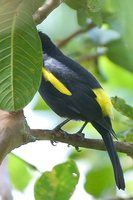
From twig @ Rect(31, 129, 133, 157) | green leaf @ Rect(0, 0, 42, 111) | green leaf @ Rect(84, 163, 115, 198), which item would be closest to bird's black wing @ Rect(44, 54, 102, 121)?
green leaf @ Rect(84, 163, 115, 198)

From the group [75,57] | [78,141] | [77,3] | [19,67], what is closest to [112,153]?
[78,141]

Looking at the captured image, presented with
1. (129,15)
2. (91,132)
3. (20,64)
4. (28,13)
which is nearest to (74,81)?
(91,132)

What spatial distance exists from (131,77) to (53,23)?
945 mm

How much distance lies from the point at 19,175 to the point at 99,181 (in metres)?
0.58

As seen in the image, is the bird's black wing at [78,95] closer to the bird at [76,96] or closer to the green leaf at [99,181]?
the bird at [76,96]

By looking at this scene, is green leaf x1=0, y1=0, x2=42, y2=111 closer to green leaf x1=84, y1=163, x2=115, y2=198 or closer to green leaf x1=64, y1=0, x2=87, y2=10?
green leaf x1=64, y1=0, x2=87, y2=10

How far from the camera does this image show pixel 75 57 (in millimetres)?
3922

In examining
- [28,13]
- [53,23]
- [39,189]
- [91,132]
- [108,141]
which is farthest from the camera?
[91,132]

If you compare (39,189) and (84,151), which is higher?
(39,189)

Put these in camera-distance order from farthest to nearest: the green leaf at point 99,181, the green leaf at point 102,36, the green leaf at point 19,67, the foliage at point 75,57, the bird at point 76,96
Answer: the green leaf at point 102,36, the green leaf at point 99,181, the bird at point 76,96, the green leaf at point 19,67, the foliage at point 75,57

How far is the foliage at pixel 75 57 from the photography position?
3.03 feet

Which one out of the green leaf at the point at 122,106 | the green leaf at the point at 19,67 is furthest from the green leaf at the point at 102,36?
the green leaf at the point at 19,67

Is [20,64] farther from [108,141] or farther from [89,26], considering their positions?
[89,26]

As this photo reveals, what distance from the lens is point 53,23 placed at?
3299 millimetres
